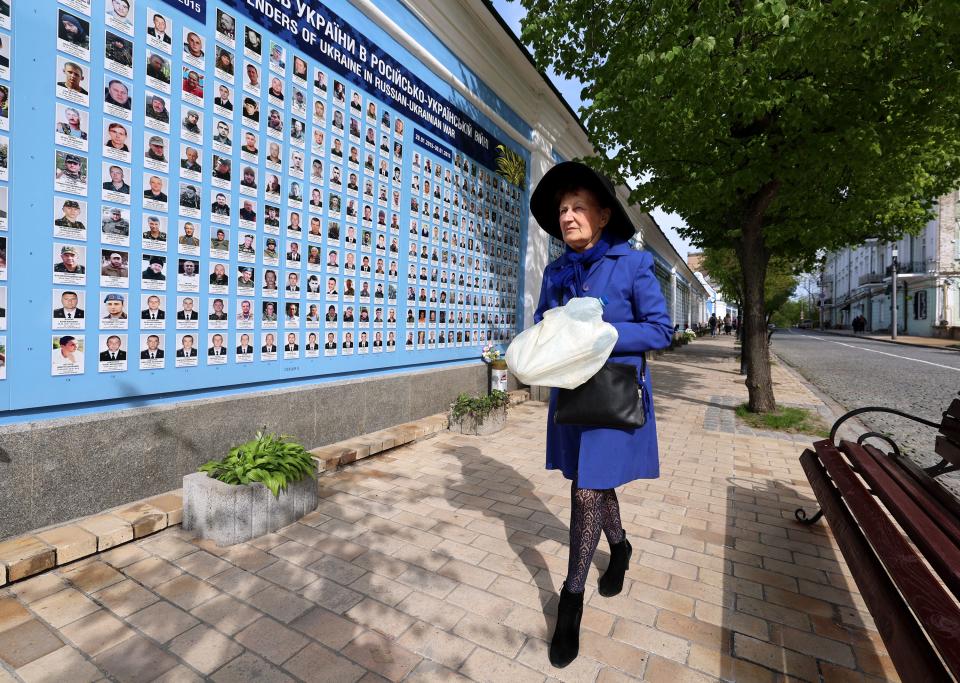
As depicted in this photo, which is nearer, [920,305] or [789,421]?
[789,421]

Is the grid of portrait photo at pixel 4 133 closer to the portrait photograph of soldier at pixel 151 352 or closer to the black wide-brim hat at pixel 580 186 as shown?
the portrait photograph of soldier at pixel 151 352

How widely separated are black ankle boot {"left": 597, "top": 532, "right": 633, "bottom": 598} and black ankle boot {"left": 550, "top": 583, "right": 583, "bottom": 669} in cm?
48

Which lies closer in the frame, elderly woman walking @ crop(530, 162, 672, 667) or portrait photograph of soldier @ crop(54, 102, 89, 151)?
elderly woman walking @ crop(530, 162, 672, 667)

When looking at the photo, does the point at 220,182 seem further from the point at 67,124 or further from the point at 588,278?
the point at 588,278

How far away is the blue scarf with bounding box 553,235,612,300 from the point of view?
83.4 inches

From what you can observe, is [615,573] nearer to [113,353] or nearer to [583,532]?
[583,532]

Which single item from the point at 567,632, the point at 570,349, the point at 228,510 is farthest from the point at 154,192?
the point at 567,632

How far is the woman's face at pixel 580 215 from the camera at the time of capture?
2.08m

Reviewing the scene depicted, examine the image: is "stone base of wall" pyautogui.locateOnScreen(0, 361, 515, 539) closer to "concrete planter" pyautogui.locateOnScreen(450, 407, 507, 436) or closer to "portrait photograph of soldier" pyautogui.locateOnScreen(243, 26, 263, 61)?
"concrete planter" pyautogui.locateOnScreen(450, 407, 507, 436)

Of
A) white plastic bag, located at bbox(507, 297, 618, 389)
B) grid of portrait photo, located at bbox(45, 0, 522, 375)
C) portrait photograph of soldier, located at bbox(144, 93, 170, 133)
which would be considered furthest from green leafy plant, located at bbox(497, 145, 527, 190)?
white plastic bag, located at bbox(507, 297, 618, 389)

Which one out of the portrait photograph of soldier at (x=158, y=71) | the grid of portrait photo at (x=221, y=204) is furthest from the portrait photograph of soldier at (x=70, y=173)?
the portrait photograph of soldier at (x=158, y=71)

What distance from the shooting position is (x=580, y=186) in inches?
82.4

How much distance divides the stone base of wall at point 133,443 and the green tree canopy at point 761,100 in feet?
15.3

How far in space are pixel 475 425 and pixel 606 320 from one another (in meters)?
3.93
